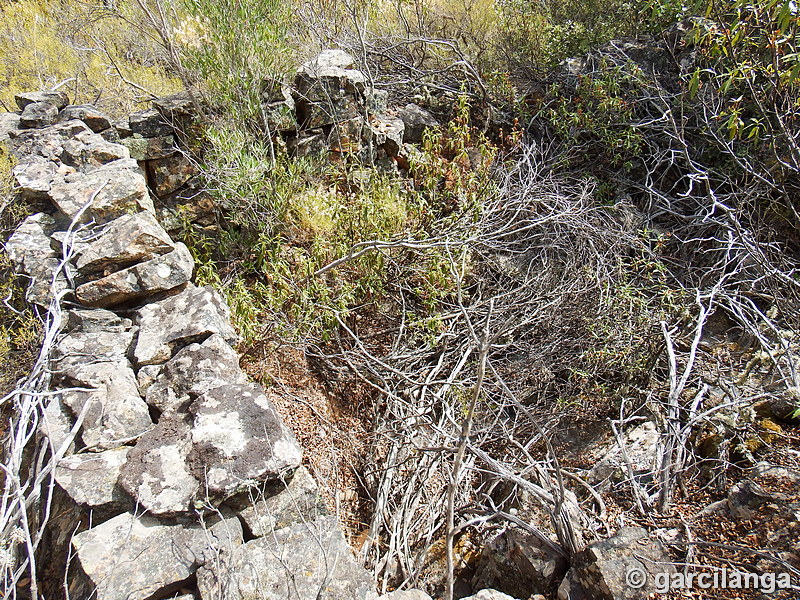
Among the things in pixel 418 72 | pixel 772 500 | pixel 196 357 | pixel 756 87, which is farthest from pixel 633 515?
pixel 418 72

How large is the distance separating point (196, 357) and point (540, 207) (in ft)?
11.4

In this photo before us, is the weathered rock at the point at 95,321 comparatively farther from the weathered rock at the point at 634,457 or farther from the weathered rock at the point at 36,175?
the weathered rock at the point at 634,457

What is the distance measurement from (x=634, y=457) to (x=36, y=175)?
433 cm

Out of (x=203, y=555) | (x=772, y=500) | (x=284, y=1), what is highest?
(x=284, y=1)

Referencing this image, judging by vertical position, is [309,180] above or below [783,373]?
above

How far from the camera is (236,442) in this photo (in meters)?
2.25

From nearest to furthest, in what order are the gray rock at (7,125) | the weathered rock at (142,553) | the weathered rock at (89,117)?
the weathered rock at (142,553) < the gray rock at (7,125) < the weathered rock at (89,117)

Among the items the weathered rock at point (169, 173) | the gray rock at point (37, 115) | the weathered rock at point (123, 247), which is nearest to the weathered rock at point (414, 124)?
the weathered rock at point (169, 173)

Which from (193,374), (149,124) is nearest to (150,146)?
(149,124)

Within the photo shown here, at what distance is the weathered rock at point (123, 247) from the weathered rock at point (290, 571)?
185cm

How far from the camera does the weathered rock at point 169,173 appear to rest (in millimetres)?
4191

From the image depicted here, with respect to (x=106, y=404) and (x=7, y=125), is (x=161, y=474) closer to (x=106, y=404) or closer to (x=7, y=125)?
(x=106, y=404)

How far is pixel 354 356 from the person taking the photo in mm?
3703

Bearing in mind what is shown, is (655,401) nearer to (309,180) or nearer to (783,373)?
(783,373)
